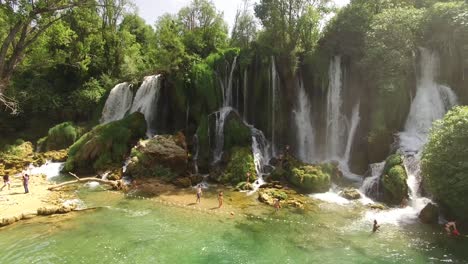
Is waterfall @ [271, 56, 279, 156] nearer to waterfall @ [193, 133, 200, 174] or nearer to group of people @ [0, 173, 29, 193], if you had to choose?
waterfall @ [193, 133, 200, 174]

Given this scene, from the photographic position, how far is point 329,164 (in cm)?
2325

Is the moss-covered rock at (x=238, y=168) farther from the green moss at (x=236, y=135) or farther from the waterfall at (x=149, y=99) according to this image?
the waterfall at (x=149, y=99)

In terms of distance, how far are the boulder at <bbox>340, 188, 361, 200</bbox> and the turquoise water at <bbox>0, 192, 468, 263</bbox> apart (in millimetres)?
1891

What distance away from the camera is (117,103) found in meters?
33.7

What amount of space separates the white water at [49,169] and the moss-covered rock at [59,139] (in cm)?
341

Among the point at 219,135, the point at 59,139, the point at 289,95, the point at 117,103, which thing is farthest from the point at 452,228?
the point at 59,139

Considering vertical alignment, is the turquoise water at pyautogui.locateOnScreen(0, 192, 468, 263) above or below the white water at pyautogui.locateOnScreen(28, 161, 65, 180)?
below

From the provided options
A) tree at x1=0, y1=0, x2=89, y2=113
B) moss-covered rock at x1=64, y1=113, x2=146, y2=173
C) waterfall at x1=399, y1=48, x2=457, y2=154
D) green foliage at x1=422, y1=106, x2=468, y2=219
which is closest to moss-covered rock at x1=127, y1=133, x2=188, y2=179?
moss-covered rock at x1=64, y1=113, x2=146, y2=173

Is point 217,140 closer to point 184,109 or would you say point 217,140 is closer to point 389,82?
point 184,109

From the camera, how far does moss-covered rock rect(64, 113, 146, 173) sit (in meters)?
25.8

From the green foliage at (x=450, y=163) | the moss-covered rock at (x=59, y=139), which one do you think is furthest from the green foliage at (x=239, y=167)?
the moss-covered rock at (x=59, y=139)

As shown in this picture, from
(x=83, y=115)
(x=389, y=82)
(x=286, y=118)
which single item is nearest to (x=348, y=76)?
(x=389, y=82)

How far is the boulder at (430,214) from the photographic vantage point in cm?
1684

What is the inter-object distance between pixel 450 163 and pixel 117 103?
2850cm
